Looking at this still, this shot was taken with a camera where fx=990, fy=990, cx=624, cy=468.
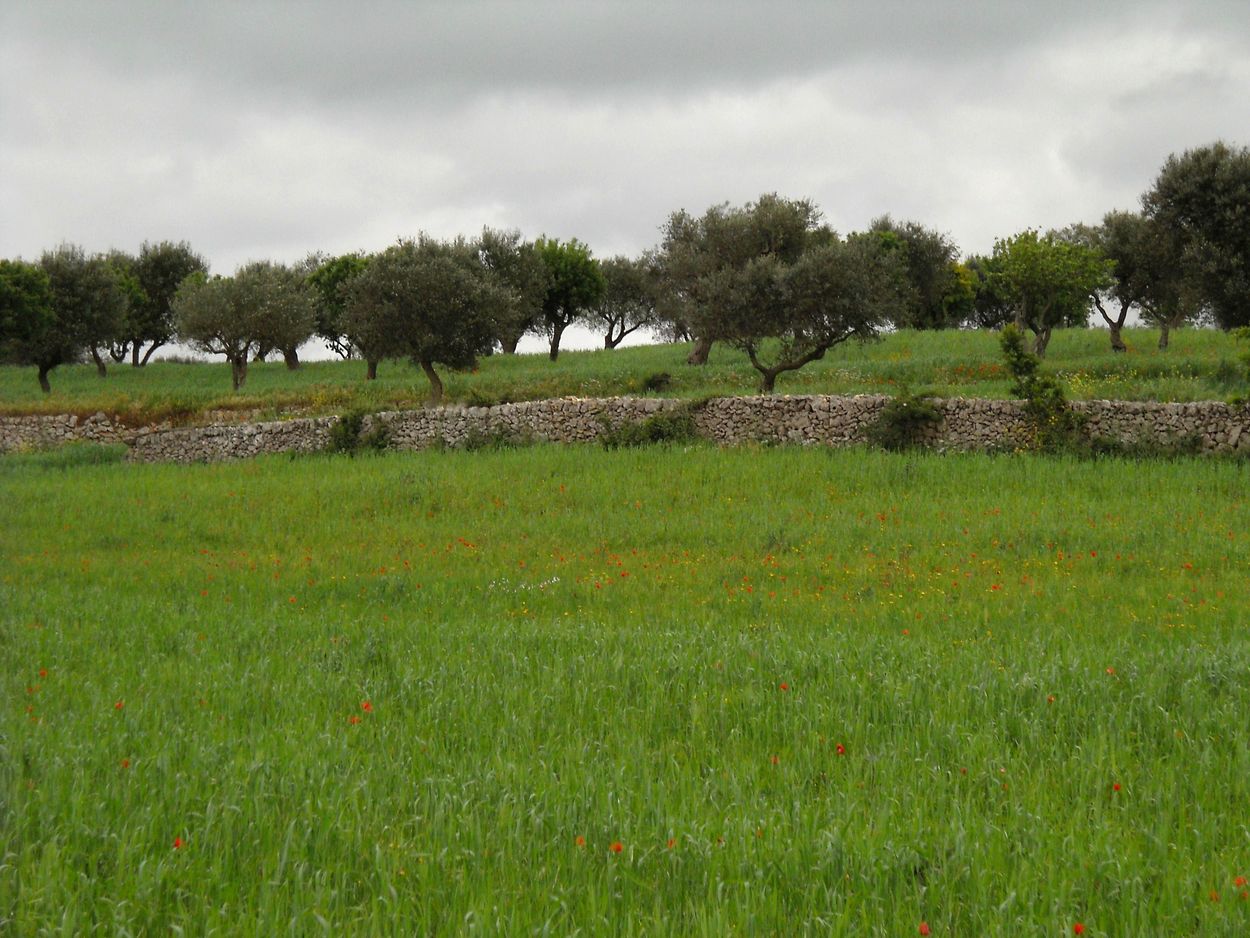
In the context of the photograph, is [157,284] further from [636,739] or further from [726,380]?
[636,739]

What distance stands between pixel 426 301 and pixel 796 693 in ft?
97.4

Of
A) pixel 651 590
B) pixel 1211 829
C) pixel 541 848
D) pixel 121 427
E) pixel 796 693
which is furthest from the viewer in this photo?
pixel 121 427

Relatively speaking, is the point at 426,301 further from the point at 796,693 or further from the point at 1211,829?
the point at 1211,829

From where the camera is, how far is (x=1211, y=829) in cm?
474

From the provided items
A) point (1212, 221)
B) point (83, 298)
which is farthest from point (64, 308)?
point (1212, 221)

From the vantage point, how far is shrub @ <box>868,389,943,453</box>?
24.5 m

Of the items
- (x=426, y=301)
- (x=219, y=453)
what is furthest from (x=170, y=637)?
(x=426, y=301)

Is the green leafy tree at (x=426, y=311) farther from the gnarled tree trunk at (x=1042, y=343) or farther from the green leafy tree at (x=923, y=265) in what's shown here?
the green leafy tree at (x=923, y=265)

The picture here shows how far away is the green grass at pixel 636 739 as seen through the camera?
3994 millimetres

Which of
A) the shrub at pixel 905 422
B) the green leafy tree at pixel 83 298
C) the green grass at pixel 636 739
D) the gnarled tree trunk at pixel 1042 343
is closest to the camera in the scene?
the green grass at pixel 636 739

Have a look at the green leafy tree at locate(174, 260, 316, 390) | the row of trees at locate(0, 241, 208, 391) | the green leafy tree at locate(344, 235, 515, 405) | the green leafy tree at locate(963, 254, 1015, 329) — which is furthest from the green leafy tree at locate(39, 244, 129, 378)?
the green leafy tree at locate(963, 254, 1015, 329)

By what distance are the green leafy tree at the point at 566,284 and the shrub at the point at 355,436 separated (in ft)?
85.3

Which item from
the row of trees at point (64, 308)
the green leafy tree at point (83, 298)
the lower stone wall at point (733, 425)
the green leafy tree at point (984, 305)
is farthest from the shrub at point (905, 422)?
the green leafy tree at point (984, 305)

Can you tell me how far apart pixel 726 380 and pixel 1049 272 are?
12.7 meters
